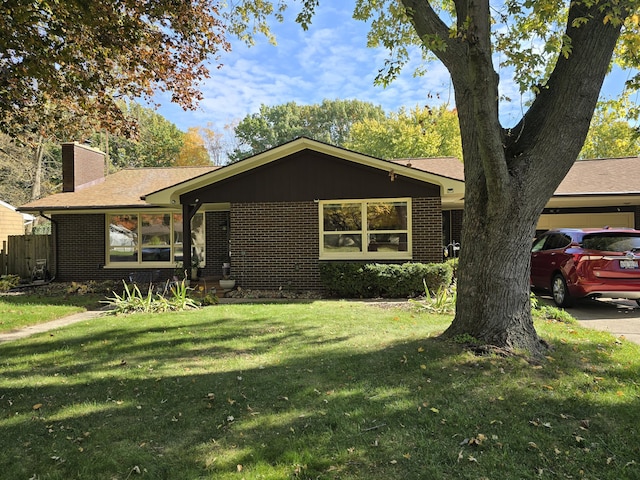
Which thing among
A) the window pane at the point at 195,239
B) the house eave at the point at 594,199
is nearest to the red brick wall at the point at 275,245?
the window pane at the point at 195,239

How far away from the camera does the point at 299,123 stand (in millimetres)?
50156

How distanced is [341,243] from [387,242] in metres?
1.34

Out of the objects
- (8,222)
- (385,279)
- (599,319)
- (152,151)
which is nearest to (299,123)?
(152,151)

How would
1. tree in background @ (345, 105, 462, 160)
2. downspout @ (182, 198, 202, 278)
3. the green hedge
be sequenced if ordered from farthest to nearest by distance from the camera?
1. tree in background @ (345, 105, 462, 160)
2. downspout @ (182, 198, 202, 278)
3. the green hedge

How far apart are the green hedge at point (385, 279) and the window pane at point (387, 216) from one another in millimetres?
1482

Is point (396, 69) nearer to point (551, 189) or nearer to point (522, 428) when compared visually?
point (551, 189)

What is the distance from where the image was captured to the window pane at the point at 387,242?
1268cm

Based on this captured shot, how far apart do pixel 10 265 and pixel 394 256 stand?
49.5ft

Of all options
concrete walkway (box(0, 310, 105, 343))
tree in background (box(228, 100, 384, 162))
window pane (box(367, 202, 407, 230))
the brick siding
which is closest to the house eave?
window pane (box(367, 202, 407, 230))

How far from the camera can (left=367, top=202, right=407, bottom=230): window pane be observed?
497 inches

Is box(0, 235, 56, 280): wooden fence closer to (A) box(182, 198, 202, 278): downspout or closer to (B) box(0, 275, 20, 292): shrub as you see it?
(B) box(0, 275, 20, 292): shrub

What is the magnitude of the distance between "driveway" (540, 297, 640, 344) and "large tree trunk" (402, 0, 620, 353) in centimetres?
288

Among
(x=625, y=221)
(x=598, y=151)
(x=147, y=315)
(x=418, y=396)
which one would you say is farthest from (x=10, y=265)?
(x=598, y=151)

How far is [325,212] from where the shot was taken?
12.9 m
